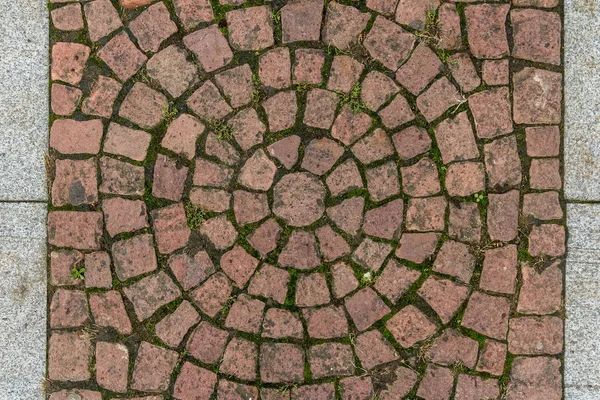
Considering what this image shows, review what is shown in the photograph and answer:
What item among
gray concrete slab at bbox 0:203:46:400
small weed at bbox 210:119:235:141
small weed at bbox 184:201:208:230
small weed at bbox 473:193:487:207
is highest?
Answer: small weed at bbox 210:119:235:141

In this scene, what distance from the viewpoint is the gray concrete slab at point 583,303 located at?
308cm

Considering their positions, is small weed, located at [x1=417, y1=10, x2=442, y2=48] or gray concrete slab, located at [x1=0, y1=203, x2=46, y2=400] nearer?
small weed, located at [x1=417, y1=10, x2=442, y2=48]

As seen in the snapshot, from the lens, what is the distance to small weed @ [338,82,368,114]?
3.07 m

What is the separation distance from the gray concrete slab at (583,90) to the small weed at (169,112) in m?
2.66

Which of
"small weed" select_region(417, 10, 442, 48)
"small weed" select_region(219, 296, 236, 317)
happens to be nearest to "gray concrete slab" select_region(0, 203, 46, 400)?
"small weed" select_region(219, 296, 236, 317)

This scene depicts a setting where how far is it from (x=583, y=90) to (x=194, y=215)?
277 centimetres

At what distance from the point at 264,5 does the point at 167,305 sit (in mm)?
2155

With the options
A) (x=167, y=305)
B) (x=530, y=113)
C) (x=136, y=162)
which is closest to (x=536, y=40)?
(x=530, y=113)

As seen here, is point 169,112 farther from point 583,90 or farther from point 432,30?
point 583,90

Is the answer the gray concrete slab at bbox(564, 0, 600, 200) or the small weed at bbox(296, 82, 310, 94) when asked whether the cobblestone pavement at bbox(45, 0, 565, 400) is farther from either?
the gray concrete slab at bbox(564, 0, 600, 200)

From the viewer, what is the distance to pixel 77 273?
313cm

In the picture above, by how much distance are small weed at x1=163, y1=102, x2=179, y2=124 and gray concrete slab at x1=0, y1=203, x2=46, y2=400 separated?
42.4 inches

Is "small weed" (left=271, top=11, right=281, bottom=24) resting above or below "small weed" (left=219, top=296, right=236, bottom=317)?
above

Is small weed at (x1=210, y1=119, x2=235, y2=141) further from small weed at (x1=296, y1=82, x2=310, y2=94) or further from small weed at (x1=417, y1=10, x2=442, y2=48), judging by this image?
small weed at (x1=417, y1=10, x2=442, y2=48)
